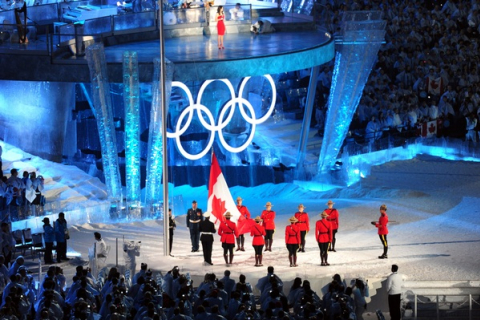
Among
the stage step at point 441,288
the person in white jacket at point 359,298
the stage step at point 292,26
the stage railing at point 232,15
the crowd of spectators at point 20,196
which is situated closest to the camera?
the person in white jacket at point 359,298

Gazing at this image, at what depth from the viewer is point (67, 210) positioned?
3038 cm

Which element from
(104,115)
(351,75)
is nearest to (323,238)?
(104,115)

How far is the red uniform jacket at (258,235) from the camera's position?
86.2 feet

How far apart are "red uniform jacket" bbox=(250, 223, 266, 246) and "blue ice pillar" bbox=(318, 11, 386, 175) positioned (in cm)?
879

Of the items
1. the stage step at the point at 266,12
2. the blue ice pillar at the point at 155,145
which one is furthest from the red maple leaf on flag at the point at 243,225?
the stage step at the point at 266,12

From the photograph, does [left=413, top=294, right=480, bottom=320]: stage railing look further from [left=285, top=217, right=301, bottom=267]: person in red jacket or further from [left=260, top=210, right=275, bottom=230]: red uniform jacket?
[left=260, top=210, right=275, bottom=230]: red uniform jacket

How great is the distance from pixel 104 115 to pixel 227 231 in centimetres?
688

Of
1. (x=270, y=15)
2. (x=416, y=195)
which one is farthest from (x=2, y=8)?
(x=416, y=195)

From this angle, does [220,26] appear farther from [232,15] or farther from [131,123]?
[131,123]

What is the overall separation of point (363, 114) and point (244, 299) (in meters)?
16.2

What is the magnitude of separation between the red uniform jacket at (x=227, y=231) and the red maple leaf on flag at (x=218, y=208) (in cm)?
46

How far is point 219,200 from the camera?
1070 inches

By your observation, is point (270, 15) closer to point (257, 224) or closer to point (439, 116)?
point (439, 116)

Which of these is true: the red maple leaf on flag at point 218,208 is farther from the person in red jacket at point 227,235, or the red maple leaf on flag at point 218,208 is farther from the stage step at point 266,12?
the stage step at point 266,12
